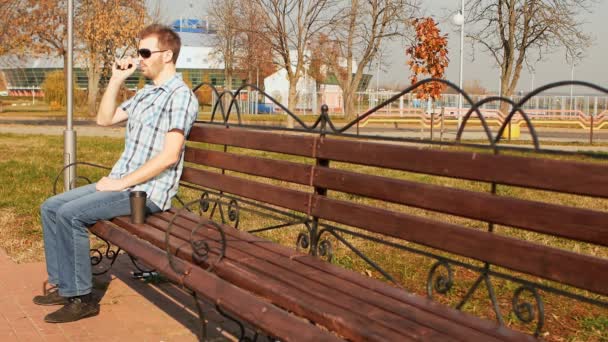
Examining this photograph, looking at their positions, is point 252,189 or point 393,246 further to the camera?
point 252,189

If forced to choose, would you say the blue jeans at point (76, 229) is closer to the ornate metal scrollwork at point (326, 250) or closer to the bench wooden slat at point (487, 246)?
the ornate metal scrollwork at point (326, 250)

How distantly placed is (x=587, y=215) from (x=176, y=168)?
2550 mm

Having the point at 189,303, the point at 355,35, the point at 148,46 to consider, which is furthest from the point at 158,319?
the point at 355,35

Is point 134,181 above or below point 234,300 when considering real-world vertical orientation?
above

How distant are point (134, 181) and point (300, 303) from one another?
67.2 inches

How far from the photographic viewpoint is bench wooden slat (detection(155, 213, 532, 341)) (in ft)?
8.63

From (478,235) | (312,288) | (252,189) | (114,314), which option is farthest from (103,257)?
(478,235)

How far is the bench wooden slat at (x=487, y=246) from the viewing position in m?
2.55

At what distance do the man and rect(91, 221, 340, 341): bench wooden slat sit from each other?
0.92 feet

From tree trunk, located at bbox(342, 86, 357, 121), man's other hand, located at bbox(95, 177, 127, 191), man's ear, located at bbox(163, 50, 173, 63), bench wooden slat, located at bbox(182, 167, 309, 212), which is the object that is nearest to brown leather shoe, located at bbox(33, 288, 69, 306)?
man's other hand, located at bbox(95, 177, 127, 191)

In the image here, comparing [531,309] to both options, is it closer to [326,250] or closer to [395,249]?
[326,250]

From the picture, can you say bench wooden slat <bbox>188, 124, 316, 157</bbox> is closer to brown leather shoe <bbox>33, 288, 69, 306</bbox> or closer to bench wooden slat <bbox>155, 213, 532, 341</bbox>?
bench wooden slat <bbox>155, 213, 532, 341</bbox>

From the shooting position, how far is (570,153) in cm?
272

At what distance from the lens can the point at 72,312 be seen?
14.0 feet
